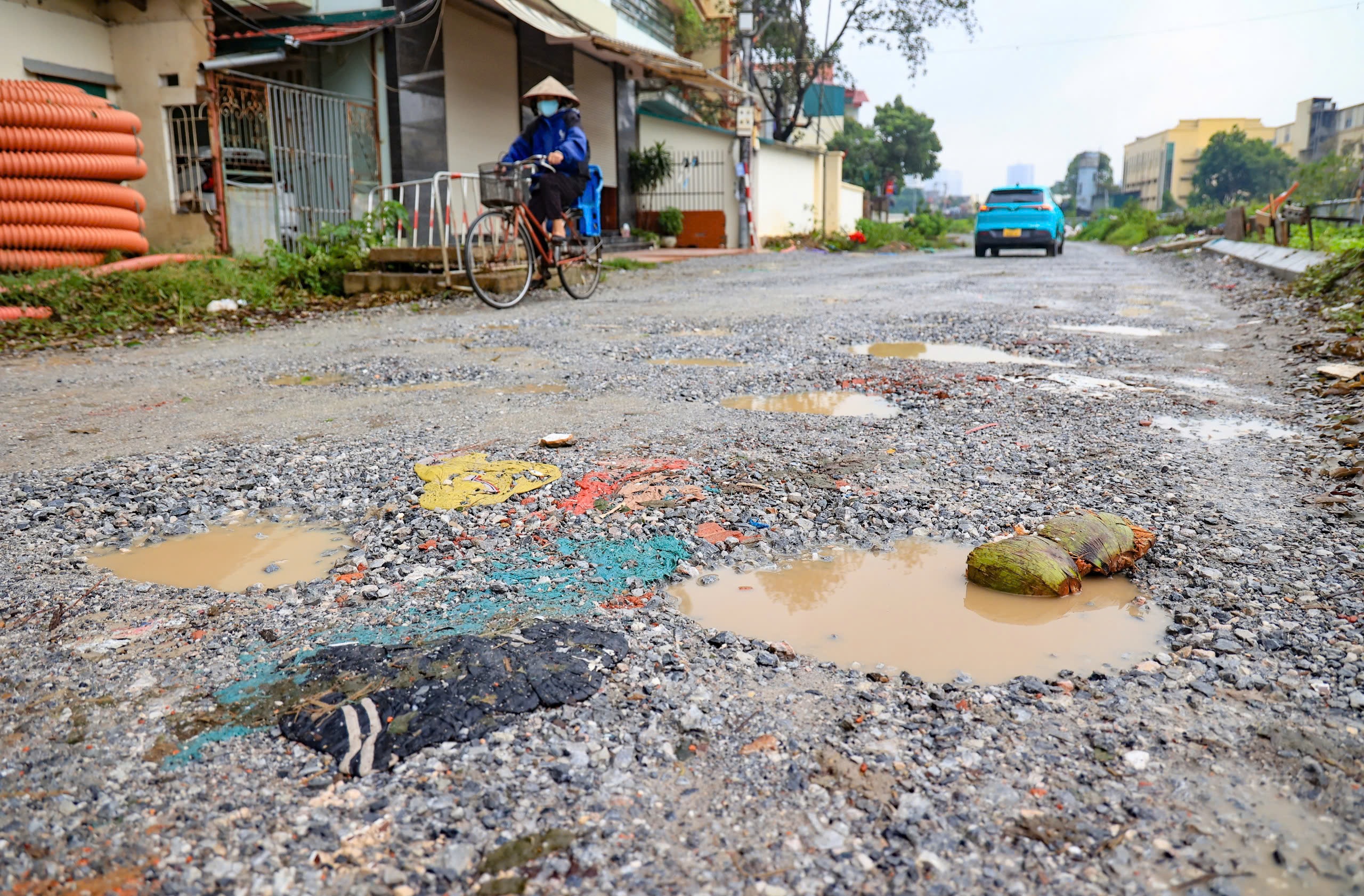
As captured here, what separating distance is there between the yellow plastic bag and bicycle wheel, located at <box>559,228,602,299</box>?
555 centimetres

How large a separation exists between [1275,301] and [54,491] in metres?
8.70

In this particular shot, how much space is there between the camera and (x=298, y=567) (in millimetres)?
2275

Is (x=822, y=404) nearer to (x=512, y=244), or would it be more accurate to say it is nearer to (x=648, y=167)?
(x=512, y=244)

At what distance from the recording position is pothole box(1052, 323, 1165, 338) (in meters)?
6.20

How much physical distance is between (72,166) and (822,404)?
730 cm

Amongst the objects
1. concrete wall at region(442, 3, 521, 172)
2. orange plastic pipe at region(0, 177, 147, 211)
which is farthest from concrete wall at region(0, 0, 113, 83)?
concrete wall at region(442, 3, 521, 172)

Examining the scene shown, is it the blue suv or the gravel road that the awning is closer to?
the blue suv

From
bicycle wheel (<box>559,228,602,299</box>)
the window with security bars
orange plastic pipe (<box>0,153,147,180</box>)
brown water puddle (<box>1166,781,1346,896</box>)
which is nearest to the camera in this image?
brown water puddle (<box>1166,781,1346,896</box>)

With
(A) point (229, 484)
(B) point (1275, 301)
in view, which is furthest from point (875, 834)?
(B) point (1275, 301)

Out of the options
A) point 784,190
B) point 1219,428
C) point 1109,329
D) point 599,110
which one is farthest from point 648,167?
point 1219,428

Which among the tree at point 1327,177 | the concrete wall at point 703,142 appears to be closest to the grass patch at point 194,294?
the concrete wall at point 703,142

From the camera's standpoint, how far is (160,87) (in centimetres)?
960

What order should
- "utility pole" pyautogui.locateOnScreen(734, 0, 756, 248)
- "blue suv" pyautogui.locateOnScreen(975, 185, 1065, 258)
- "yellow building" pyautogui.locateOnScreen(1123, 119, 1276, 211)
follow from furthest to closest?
"yellow building" pyautogui.locateOnScreen(1123, 119, 1276, 211) → "utility pole" pyautogui.locateOnScreen(734, 0, 756, 248) → "blue suv" pyautogui.locateOnScreen(975, 185, 1065, 258)

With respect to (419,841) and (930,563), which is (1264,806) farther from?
(419,841)
